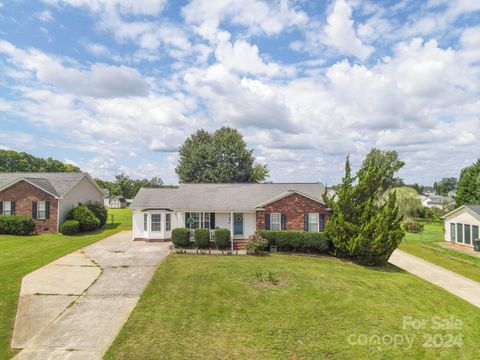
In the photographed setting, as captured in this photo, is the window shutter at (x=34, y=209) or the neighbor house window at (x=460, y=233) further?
the neighbor house window at (x=460, y=233)

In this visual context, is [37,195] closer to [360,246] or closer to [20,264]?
[20,264]

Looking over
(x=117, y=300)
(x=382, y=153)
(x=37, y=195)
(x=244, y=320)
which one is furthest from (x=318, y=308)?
(x=382, y=153)

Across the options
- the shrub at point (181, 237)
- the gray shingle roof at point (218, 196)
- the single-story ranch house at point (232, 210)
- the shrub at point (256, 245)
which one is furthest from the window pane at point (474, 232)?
the shrub at point (181, 237)

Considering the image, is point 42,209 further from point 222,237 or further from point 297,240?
point 297,240

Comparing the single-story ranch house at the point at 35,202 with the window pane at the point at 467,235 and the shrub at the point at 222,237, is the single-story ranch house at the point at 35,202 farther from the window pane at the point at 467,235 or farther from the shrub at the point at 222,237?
the window pane at the point at 467,235

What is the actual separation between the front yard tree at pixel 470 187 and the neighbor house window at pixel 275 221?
4144cm

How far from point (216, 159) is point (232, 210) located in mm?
29291

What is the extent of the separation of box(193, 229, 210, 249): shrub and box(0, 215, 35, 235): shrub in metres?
16.3

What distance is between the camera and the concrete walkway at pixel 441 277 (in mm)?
15587

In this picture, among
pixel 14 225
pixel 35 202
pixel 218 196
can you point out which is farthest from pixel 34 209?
pixel 218 196

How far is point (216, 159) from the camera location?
52.5m

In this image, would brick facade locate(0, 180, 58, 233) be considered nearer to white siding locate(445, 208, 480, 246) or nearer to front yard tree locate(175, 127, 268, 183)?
front yard tree locate(175, 127, 268, 183)

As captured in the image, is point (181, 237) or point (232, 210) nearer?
point (181, 237)

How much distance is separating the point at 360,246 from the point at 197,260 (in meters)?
10.4
